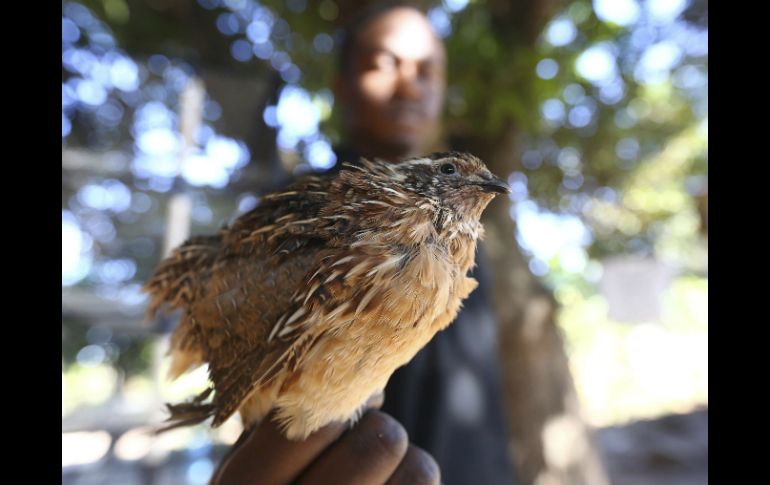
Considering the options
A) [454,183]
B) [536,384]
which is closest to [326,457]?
[454,183]

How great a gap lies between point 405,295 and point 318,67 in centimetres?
164

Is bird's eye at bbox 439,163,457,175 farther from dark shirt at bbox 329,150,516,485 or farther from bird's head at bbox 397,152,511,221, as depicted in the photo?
dark shirt at bbox 329,150,516,485

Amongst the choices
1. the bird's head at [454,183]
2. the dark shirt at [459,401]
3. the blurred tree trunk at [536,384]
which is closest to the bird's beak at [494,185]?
the bird's head at [454,183]

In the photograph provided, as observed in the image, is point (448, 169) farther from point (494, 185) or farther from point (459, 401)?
point (459, 401)

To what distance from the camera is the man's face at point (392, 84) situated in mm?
700

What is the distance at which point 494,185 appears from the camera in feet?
1.53

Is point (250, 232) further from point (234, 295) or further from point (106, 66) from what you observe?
point (106, 66)

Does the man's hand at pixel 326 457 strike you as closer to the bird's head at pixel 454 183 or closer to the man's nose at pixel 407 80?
the bird's head at pixel 454 183

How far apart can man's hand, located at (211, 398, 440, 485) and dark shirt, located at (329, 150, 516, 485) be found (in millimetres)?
327

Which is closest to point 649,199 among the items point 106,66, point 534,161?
point 534,161

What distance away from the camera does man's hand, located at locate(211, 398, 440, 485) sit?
23.8 inches

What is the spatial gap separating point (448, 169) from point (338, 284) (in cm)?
17

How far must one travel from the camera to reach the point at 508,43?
126cm

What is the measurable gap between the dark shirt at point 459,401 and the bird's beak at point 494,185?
1.57 feet
